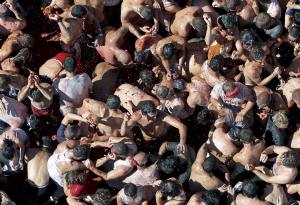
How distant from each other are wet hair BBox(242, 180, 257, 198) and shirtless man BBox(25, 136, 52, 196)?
359 centimetres

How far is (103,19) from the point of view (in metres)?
13.6

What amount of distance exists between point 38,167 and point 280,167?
4.33 meters

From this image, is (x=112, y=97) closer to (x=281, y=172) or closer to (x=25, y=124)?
(x=25, y=124)

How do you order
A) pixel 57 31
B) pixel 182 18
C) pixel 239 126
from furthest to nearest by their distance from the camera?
pixel 57 31
pixel 182 18
pixel 239 126

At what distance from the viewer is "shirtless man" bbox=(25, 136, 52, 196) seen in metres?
12.0

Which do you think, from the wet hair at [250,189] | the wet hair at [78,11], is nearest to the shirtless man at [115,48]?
the wet hair at [78,11]

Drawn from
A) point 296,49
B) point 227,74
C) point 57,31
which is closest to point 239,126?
point 227,74

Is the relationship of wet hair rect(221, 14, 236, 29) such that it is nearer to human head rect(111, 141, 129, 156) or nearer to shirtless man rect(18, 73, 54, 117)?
human head rect(111, 141, 129, 156)

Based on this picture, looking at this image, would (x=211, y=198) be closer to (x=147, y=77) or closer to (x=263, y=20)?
(x=147, y=77)

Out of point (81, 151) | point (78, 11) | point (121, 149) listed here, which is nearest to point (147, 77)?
point (121, 149)

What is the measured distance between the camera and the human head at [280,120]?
461 inches

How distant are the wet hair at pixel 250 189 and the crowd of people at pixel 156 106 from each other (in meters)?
0.03

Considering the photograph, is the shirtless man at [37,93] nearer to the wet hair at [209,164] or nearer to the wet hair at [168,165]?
the wet hair at [168,165]

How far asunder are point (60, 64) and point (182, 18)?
2523 millimetres
